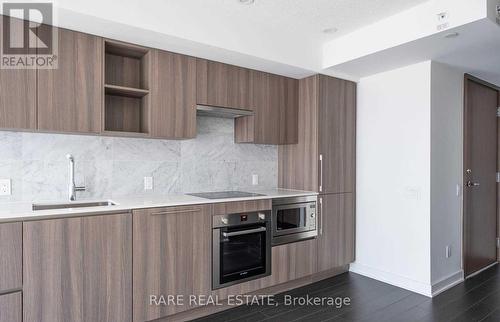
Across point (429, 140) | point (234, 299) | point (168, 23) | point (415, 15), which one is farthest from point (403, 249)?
point (168, 23)

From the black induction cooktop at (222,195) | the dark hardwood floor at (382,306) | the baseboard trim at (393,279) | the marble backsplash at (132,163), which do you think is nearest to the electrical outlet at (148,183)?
the marble backsplash at (132,163)

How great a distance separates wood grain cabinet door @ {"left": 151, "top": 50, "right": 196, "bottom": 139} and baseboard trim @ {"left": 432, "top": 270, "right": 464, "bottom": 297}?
2811mm

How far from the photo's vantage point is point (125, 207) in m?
2.22

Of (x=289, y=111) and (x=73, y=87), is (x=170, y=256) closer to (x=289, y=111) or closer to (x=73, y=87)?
(x=73, y=87)

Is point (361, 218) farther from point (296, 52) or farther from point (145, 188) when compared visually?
point (145, 188)

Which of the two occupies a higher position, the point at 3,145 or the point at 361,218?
the point at 3,145

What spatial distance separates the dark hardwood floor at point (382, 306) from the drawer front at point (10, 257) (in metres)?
1.41

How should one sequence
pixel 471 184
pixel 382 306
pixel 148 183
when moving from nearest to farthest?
pixel 382 306, pixel 148 183, pixel 471 184

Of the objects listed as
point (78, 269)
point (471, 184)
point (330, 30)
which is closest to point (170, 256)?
point (78, 269)

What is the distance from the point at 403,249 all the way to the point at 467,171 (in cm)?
126

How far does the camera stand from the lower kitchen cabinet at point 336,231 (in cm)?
339

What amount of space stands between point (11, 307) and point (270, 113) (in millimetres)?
2629

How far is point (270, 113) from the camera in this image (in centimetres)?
335
